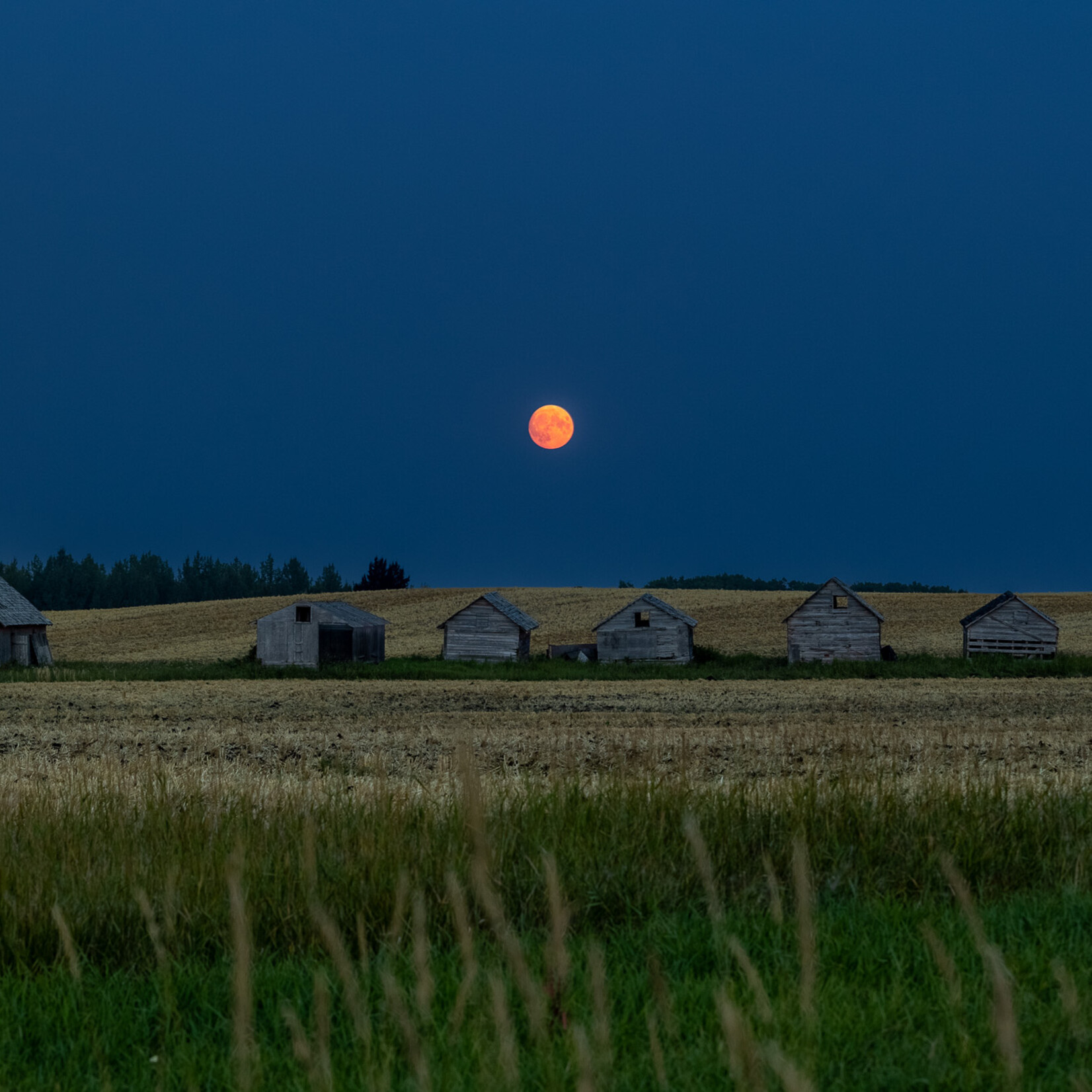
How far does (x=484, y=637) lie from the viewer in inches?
2485

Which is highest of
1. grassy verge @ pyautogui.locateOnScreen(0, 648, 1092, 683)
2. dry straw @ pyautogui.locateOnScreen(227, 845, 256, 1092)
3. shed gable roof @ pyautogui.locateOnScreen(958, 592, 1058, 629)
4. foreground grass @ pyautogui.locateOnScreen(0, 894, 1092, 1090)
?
shed gable roof @ pyautogui.locateOnScreen(958, 592, 1058, 629)

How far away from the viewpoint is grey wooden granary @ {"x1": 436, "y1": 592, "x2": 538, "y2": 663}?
206 ft

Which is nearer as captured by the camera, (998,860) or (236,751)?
(998,860)

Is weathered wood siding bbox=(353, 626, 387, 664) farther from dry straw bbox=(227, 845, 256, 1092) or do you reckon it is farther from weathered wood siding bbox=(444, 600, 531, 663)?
dry straw bbox=(227, 845, 256, 1092)

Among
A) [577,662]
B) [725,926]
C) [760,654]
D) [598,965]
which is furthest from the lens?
[760,654]

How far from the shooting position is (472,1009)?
457cm

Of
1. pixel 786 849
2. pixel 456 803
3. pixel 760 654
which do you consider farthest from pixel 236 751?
pixel 760 654

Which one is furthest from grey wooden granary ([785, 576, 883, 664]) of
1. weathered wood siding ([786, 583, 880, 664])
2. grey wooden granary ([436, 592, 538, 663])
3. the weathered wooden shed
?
grey wooden granary ([436, 592, 538, 663])

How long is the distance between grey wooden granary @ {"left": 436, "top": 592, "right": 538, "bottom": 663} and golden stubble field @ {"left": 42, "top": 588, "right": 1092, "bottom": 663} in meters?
4.83

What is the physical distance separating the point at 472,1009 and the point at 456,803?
9.55 ft

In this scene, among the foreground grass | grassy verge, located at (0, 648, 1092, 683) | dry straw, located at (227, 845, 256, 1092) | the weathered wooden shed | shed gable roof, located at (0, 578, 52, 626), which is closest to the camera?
dry straw, located at (227, 845, 256, 1092)

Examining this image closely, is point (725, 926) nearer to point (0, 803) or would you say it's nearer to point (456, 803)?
point (456, 803)

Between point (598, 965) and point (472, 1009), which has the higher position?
point (598, 965)

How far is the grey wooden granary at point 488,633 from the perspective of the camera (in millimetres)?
62750
